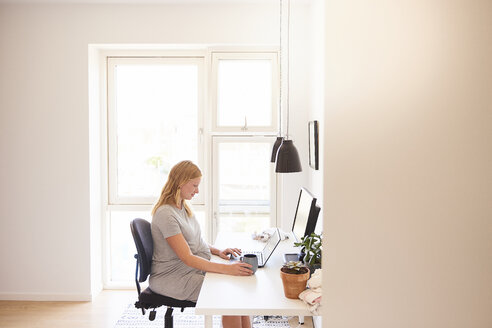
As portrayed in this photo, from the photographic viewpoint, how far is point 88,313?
3365mm

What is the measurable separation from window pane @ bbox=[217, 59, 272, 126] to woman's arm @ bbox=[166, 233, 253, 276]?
1.51 metres

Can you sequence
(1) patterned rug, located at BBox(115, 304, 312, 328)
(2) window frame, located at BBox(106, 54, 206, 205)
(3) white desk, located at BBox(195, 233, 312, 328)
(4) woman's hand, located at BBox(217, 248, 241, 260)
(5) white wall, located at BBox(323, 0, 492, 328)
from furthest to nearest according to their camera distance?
(2) window frame, located at BBox(106, 54, 206, 205) < (1) patterned rug, located at BBox(115, 304, 312, 328) < (4) woman's hand, located at BBox(217, 248, 241, 260) < (3) white desk, located at BBox(195, 233, 312, 328) < (5) white wall, located at BBox(323, 0, 492, 328)

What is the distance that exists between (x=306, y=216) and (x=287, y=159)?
369 mm

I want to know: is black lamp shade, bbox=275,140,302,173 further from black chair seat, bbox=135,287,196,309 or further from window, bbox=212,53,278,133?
window, bbox=212,53,278,133

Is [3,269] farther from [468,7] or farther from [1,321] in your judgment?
[468,7]

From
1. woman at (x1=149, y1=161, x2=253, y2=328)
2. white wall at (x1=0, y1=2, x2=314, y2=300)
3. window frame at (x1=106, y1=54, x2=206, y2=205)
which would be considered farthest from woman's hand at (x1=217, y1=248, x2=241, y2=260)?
window frame at (x1=106, y1=54, x2=206, y2=205)

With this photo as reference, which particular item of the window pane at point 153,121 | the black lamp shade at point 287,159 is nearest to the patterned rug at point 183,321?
the window pane at point 153,121

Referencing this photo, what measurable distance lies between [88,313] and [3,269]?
3.00 ft

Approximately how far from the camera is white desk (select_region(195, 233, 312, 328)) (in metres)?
1.73

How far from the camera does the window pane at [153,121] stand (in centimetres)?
372

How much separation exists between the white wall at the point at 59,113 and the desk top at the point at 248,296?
4.92ft

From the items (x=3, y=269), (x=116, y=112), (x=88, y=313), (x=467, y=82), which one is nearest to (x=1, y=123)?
(x=116, y=112)

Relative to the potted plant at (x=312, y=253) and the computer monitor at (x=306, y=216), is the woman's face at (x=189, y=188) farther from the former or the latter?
the potted plant at (x=312, y=253)

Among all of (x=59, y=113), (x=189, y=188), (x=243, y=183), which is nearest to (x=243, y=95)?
(x=243, y=183)
